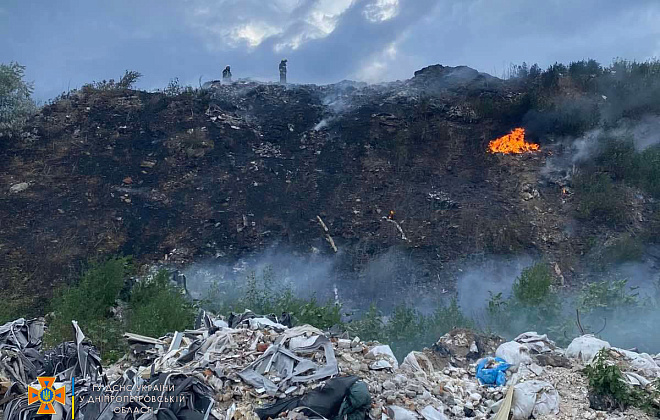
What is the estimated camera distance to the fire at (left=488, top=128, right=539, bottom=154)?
51.9 ft

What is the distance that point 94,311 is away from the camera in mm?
8828

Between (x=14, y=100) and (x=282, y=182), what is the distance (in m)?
10.2

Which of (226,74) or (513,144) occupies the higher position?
(226,74)

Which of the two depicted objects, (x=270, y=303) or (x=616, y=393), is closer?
(x=616, y=393)

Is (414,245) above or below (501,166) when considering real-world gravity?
below

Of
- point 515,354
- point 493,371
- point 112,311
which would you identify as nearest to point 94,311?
point 112,311

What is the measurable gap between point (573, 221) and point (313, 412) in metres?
11.1

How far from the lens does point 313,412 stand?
4504 millimetres

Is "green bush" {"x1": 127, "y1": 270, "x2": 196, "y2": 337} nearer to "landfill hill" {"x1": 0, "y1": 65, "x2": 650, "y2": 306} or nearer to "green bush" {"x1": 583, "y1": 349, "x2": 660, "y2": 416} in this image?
"landfill hill" {"x1": 0, "y1": 65, "x2": 650, "y2": 306}

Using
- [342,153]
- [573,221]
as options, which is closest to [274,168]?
[342,153]

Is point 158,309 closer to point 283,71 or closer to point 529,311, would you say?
point 529,311

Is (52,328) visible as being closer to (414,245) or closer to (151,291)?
(151,291)

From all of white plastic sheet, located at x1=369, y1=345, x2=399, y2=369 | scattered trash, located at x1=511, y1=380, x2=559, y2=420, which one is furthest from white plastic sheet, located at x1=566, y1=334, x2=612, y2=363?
white plastic sheet, located at x1=369, y1=345, x2=399, y2=369

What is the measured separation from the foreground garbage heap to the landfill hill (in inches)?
216
